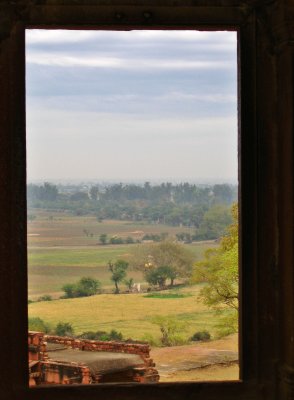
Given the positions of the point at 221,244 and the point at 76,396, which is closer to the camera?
the point at 76,396

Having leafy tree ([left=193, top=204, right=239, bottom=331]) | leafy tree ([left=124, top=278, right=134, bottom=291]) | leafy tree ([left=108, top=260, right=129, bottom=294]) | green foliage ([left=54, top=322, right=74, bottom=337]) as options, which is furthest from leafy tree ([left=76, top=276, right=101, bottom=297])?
leafy tree ([left=193, top=204, right=239, bottom=331])

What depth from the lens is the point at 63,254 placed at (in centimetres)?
3306

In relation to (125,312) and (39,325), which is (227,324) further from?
(39,325)

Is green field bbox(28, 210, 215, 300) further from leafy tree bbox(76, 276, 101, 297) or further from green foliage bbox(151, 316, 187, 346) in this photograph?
green foliage bbox(151, 316, 187, 346)

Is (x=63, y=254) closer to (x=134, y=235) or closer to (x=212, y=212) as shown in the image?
(x=134, y=235)

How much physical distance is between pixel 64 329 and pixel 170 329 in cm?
499

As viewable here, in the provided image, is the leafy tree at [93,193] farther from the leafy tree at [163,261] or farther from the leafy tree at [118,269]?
the leafy tree at [163,261]

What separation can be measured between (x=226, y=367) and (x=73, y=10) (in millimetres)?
26161

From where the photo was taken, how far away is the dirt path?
2676 cm

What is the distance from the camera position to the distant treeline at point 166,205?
104ft

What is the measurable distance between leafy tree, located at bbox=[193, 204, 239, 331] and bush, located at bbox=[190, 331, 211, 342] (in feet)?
16.1
